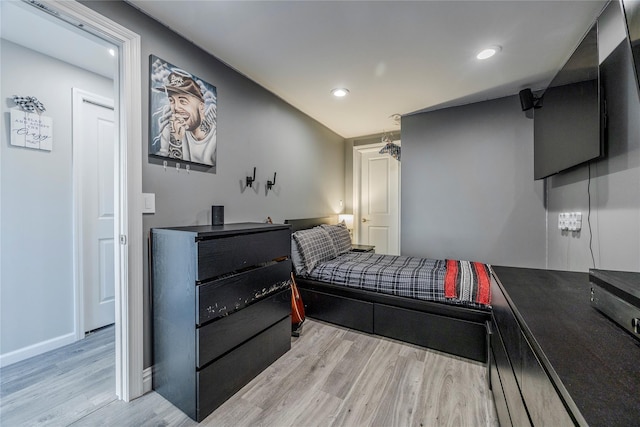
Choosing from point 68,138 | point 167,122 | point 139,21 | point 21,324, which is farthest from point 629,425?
point 68,138

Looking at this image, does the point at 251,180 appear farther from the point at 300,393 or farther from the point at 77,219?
the point at 300,393

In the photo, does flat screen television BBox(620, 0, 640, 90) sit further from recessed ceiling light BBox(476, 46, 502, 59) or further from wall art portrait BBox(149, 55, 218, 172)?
wall art portrait BBox(149, 55, 218, 172)

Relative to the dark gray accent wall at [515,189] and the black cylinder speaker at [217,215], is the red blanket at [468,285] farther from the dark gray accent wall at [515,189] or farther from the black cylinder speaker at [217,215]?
the black cylinder speaker at [217,215]

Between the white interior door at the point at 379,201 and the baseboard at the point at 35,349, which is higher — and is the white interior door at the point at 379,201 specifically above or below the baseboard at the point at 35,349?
above

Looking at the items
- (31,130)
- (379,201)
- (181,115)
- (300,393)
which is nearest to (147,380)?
(300,393)

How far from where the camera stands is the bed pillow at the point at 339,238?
3.21 meters

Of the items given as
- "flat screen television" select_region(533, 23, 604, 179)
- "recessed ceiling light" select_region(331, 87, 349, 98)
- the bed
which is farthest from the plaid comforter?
"recessed ceiling light" select_region(331, 87, 349, 98)

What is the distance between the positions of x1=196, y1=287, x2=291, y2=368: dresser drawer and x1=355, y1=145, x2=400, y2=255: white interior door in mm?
2651

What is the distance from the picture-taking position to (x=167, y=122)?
1.74 metres

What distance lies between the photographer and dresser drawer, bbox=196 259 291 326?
4.69ft

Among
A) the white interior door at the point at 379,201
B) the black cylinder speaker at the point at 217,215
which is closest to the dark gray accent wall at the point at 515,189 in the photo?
the white interior door at the point at 379,201

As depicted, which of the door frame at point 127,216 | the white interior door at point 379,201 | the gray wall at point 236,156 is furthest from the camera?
the white interior door at point 379,201

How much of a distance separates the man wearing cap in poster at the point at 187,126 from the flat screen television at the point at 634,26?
2394 millimetres

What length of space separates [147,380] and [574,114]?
341cm
